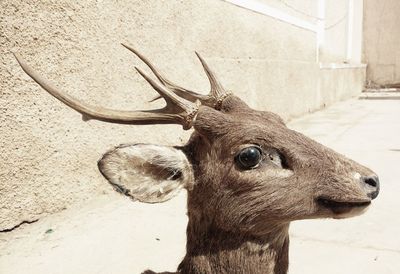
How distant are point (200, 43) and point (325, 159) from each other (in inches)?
157

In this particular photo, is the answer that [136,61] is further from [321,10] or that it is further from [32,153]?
[321,10]

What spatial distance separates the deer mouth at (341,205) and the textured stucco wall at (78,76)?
2383 mm

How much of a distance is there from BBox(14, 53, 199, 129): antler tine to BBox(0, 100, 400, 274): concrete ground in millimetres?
1343

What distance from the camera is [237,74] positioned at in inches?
253

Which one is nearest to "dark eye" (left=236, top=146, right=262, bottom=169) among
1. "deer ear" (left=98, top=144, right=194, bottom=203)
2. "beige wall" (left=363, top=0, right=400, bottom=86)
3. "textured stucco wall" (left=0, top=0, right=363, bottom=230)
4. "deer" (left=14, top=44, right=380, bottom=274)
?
"deer" (left=14, top=44, right=380, bottom=274)

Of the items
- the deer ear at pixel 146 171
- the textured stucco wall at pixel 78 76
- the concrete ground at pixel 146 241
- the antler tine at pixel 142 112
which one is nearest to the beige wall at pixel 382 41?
the textured stucco wall at pixel 78 76

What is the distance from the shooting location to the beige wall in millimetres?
17453

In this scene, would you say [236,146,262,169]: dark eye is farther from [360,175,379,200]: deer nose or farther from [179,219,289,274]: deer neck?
[360,175,379,200]: deer nose

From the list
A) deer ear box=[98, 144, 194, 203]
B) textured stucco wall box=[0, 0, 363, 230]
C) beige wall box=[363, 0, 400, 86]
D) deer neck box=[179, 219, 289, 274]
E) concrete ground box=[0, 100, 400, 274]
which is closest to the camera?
deer ear box=[98, 144, 194, 203]

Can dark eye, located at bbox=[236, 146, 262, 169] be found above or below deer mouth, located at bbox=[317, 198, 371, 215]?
above

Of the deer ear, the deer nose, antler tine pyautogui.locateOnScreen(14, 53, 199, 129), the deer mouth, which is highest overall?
antler tine pyautogui.locateOnScreen(14, 53, 199, 129)

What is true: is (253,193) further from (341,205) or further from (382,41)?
(382,41)

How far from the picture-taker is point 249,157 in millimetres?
1756

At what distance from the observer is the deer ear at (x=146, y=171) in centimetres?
166
